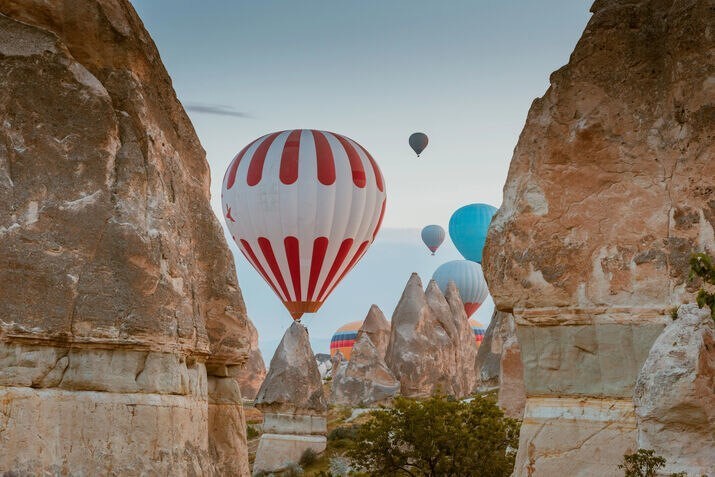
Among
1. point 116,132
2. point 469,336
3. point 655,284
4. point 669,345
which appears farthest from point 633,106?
point 469,336

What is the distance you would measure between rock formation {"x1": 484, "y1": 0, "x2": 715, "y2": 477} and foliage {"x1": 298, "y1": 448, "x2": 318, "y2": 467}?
14624mm

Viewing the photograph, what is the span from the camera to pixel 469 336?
3681 centimetres

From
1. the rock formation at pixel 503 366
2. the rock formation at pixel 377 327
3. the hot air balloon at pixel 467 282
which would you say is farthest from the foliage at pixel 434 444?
the hot air balloon at pixel 467 282

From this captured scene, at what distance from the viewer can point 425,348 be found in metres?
32.4

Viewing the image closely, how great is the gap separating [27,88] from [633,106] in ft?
15.8

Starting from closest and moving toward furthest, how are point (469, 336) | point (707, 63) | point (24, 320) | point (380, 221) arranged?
point (24, 320) → point (707, 63) → point (380, 221) → point (469, 336)

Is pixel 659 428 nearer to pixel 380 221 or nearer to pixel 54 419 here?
pixel 54 419

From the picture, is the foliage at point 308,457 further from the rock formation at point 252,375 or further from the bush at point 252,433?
the rock formation at point 252,375

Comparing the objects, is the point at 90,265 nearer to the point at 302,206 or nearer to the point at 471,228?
the point at 302,206

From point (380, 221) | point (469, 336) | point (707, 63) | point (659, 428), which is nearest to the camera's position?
point (659, 428)

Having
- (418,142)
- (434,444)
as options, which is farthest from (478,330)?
(434,444)

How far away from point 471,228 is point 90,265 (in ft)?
158

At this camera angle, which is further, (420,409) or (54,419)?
(420,409)

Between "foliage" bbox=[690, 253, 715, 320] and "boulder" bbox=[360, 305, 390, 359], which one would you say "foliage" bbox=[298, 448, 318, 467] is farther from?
"foliage" bbox=[690, 253, 715, 320]
